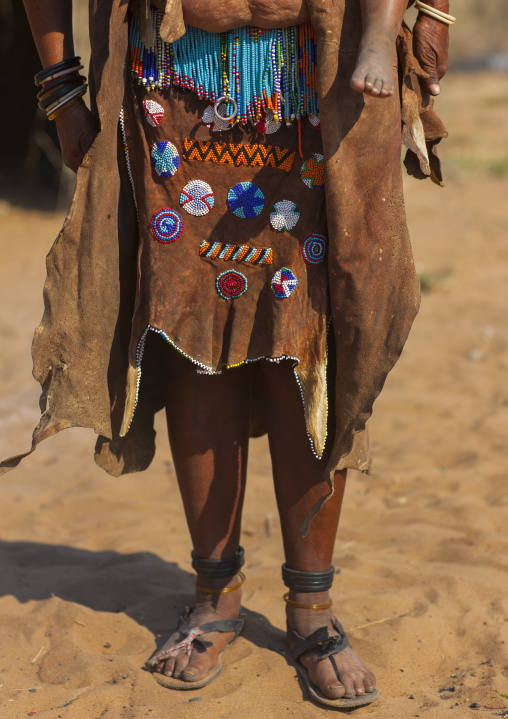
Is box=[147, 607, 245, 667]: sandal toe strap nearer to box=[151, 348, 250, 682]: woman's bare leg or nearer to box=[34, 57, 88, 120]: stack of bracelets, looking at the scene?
box=[151, 348, 250, 682]: woman's bare leg

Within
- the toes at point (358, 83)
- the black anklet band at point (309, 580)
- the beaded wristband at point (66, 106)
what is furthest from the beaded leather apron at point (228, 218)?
the black anklet band at point (309, 580)

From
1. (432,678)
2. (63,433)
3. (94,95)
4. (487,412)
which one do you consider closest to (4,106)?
(63,433)

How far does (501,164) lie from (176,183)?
22.3 ft

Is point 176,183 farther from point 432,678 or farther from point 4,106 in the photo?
point 4,106

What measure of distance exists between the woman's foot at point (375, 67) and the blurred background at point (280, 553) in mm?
1391

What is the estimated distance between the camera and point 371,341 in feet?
5.48

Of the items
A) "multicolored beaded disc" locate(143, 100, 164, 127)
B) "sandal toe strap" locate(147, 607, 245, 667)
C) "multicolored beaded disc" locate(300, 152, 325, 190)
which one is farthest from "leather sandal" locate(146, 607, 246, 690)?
"multicolored beaded disc" locate(143, 100, 164, 127)

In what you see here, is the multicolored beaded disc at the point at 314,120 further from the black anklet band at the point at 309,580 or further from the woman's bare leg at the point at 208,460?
the black anklet band at the point at 309,580

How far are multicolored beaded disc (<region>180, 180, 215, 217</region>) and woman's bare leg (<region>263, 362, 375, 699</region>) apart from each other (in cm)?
39

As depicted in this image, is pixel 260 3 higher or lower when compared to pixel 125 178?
higher

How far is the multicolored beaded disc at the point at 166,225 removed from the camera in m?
1.69

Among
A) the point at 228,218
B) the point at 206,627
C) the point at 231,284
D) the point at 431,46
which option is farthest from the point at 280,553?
the point at 431,46

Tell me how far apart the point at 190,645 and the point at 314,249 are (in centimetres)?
107

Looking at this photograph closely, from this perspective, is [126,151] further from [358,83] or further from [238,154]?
[358,83]
